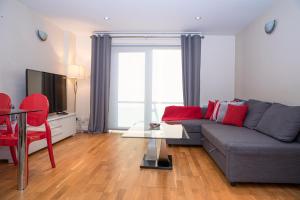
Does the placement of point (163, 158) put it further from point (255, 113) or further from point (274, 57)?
point (274, 57)

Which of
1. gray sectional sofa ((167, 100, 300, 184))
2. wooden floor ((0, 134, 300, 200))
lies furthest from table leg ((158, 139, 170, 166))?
gray sectional sofa ((167, 100, 300, 184))

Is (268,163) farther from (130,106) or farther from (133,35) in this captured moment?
(133,35)

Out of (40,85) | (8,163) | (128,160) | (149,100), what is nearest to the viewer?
(8,163)

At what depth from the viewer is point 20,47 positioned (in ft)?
10.7

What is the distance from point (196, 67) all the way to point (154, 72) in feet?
3.18

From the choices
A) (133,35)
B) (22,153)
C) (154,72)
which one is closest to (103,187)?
(22,153)

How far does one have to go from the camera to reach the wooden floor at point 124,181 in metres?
1.93

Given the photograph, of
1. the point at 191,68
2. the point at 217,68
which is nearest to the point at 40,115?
the point at 191,68

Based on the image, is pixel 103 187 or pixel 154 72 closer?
pixel 103 187

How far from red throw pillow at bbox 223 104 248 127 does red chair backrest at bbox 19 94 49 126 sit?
266 cm

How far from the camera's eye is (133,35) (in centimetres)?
477

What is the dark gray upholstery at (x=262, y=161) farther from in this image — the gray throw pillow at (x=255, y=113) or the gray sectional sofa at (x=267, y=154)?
the gray throw pillow at (x=255, y=113)

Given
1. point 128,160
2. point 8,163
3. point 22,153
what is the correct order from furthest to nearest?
point 128,160 < point 8,163 < point 22,153

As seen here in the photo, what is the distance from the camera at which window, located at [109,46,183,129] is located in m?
4.89
